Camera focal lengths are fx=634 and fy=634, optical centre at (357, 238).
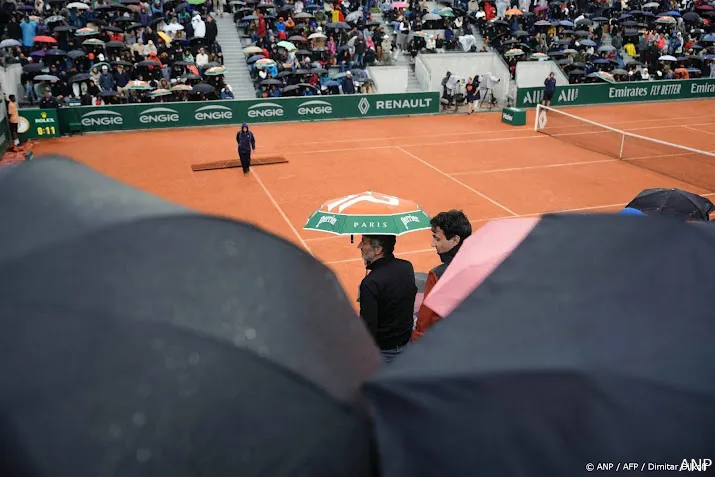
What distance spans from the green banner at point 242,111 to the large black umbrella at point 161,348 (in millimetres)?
24218

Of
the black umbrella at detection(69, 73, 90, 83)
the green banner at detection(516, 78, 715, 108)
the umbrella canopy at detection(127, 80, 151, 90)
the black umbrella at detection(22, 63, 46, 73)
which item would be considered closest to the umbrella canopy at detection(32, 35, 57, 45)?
the black umbrella at detection(22, 63, 46, 73)

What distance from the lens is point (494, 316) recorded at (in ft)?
5.48

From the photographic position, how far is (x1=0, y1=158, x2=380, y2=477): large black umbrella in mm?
1315

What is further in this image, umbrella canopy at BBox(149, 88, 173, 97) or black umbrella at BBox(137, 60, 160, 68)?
black umbrella at BBox(137, 60, 160, 68)

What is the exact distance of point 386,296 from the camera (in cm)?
481

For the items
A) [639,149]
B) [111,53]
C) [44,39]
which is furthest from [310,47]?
[639,149]

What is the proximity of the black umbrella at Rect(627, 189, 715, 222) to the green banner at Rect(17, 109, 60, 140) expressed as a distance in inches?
854

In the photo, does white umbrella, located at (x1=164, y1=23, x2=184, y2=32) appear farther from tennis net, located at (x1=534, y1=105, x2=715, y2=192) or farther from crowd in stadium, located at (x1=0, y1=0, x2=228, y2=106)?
tennis net, located at (x1=534, y1=105, x2=715, y2=192)

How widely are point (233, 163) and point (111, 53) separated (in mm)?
13165

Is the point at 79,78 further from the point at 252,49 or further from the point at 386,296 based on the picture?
the point at 386,296

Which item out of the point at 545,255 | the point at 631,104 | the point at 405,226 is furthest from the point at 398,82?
the point at 545,255

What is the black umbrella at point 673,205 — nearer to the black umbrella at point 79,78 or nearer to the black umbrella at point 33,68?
the black umbrella at point 79,78

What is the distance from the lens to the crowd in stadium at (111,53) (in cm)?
2548

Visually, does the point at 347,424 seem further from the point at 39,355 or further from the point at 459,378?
the point at 39,355
